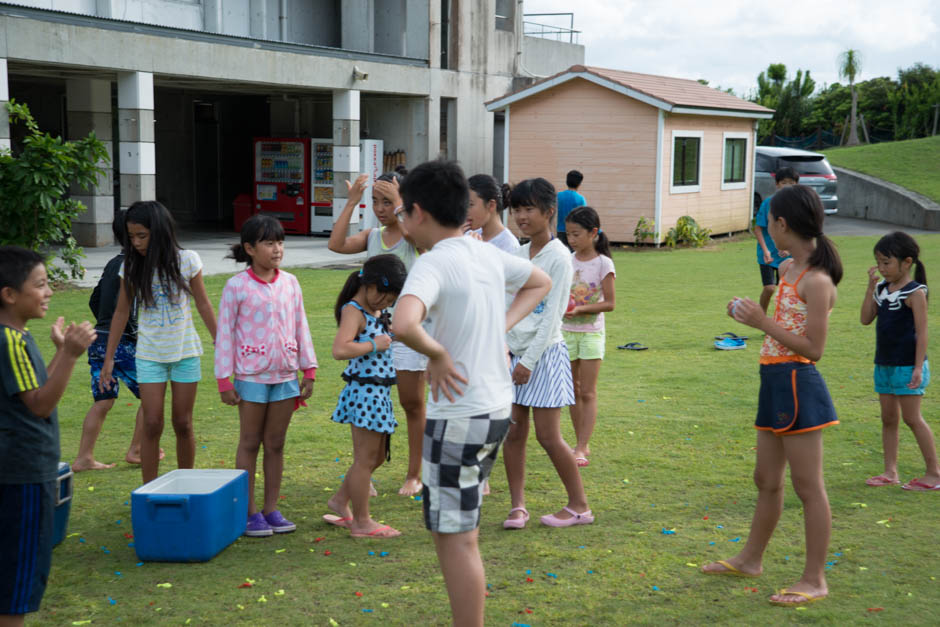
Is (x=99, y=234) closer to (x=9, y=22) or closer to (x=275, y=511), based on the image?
(x=9, y=22)

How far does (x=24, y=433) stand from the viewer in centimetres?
333

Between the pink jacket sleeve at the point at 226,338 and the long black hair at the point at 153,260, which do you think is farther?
the long black hair at the point at 153,260

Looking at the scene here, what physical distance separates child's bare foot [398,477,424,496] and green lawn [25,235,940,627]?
0.41ft

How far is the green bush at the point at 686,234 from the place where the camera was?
23.1 metres

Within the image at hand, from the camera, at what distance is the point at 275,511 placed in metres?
5.17

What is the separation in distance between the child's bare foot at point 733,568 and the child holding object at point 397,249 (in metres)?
1.84

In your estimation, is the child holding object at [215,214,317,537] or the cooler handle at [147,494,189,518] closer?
the cooler handle at [147,494,189,518]

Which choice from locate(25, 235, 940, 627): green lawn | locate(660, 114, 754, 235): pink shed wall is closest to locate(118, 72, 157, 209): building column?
locate(25, 235, 940, 627): green lawn

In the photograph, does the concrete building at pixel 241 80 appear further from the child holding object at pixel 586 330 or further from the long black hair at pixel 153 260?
the child holding object at pixel 586 330

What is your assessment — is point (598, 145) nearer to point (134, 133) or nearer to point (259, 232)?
point (134, 133)

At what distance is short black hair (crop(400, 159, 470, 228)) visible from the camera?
130 inches

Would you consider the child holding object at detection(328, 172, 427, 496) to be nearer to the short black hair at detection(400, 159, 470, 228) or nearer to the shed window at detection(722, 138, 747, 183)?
the short black hair at detection(400, 159, 470, 228)

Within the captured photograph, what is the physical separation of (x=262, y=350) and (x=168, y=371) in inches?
27.0

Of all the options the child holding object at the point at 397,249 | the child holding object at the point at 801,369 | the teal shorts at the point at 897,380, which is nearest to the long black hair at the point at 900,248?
the teal shorts at the point at 897,380
